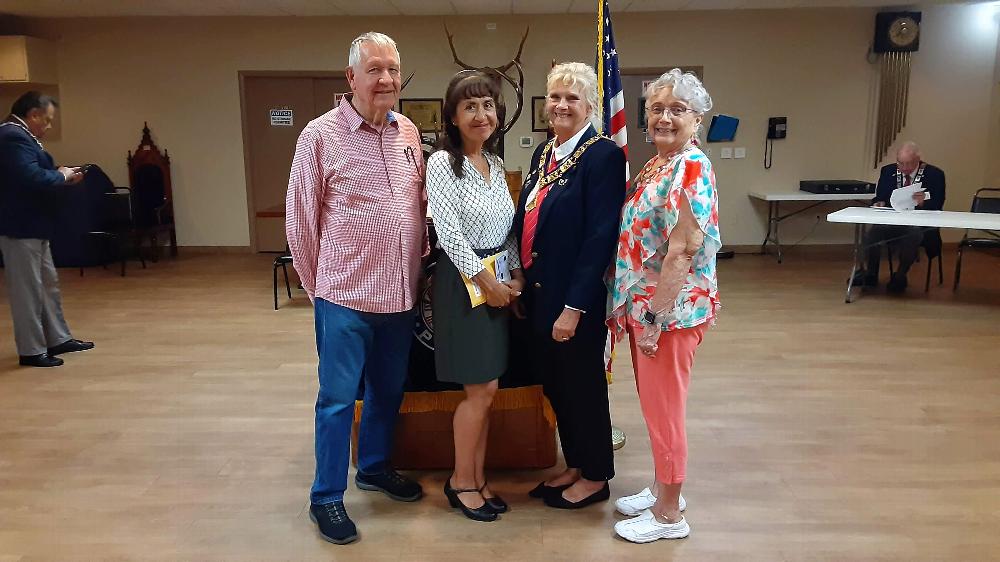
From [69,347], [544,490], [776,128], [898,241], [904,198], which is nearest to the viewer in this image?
[544,490]

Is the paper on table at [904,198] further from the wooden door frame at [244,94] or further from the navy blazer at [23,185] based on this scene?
Result: the navy blazer at [23,185]

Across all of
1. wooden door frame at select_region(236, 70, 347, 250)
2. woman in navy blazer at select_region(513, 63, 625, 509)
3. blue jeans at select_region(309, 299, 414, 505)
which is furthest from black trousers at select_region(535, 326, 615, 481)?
wooden door frame at select_region(236, 70, 347, 250)

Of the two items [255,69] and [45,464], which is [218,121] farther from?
[45,464]

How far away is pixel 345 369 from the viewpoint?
2334 mm

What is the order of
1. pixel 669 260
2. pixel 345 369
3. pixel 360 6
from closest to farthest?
pixel 669 260, pixel 345 369, pixel 360 6

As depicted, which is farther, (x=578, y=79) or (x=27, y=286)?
(x=27, y=286)

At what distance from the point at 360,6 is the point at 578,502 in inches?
233

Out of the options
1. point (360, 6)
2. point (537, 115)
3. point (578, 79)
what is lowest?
point (578, 79)

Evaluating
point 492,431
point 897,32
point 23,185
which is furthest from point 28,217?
point 897,32

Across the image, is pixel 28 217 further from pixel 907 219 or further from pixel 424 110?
pixel 907 219

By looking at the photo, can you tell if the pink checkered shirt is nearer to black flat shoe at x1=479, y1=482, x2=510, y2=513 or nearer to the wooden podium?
the wooden podium

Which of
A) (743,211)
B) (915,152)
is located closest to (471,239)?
(915,152)

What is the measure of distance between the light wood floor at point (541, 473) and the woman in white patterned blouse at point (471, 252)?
443 millimetres

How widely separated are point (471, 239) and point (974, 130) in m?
7.82
